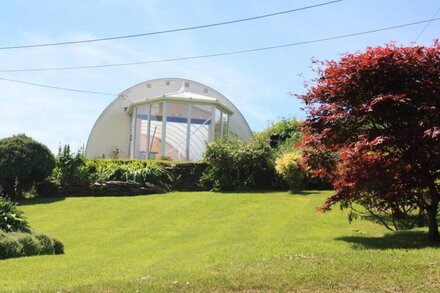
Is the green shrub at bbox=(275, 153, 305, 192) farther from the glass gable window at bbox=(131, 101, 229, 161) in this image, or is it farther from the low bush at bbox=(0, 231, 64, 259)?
the low bush at bbox=(0, 231, 64, 259)

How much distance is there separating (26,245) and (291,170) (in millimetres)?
9856

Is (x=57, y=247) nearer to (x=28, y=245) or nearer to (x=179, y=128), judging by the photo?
(x=28, y=245)

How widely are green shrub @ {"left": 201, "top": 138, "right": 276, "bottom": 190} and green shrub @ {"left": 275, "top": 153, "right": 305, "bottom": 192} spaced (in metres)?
1.40

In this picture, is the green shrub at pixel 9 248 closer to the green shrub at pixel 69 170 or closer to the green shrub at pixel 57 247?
the green shrub at pixel 57 247

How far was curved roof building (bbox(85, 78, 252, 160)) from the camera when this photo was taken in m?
25.1

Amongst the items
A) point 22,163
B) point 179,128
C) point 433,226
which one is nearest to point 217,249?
point 433,226

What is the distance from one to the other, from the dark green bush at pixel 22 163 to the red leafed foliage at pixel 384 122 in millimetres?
11571

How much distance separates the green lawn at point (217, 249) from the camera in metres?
6.67

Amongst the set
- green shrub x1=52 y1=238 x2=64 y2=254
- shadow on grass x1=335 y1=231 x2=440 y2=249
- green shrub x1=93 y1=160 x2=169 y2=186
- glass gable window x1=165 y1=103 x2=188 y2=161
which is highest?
glass gable window x1=165 y1=103 x2=188 y2=161

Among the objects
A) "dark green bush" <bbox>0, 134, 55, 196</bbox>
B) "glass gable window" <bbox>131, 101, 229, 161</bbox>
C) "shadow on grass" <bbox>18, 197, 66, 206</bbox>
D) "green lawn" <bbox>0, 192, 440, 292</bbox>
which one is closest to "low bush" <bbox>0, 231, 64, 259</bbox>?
"green lawn" <bbox>0, 192, 440, 292</bbox>

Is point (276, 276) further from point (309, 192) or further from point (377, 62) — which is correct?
point (309, 192)

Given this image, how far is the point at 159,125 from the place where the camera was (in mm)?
25797

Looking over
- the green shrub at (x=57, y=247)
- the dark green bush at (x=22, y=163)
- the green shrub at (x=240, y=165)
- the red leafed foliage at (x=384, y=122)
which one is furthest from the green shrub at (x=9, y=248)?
the green shrub at (x=240, y=165)

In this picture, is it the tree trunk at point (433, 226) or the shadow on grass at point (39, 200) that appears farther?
the shadow on grass at point (39, 200)
